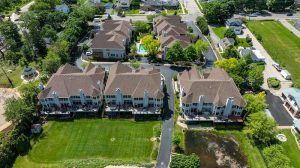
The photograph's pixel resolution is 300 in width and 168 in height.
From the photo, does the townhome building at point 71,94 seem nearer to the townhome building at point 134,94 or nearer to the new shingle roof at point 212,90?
the townhome building at point 134,94

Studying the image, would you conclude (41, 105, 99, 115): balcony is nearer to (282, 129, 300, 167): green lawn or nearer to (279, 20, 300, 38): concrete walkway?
(282, 129, 300, 167): green lawn

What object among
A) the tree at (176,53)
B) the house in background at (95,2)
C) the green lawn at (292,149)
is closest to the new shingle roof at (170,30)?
the tree at (176,53)

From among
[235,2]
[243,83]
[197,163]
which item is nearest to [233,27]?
[235,2]

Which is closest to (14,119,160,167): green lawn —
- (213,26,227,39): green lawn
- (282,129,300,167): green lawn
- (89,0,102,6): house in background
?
(282,129,300,167): green lawn

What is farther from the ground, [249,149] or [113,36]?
[113,36]

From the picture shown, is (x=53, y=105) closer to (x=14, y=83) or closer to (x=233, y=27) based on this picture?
(x=14, y=83)

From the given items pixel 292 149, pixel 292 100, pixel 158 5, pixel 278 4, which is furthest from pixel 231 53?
pixel 278 4

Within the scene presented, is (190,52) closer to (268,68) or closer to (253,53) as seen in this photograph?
(253,53)
